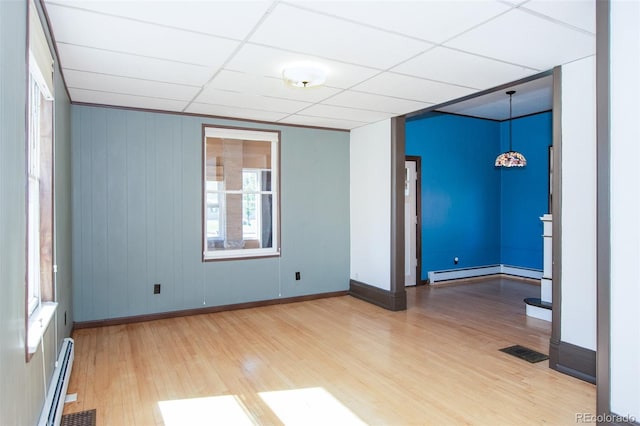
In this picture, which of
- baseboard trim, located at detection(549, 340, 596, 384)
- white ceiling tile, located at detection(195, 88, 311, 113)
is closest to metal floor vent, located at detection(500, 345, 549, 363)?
baseboard trim, located at detection(549, 340, 596, 384)

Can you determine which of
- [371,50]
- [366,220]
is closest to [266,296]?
[366,220]

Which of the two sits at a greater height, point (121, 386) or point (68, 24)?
point (68, 24)

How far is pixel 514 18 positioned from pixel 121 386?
372 cm

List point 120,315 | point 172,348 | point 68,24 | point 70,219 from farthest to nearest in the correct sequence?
point 120,315 → point 70,219 → point 172,348 → point 68,24

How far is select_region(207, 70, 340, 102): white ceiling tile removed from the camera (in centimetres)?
362

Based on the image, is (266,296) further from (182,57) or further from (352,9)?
(352,9)

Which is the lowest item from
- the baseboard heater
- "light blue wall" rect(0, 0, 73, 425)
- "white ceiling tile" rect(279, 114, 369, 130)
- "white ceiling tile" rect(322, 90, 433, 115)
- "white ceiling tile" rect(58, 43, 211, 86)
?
the baseboard heater

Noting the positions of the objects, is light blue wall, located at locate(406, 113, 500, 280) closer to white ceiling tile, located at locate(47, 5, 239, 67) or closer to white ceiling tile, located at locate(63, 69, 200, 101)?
white ceiling tile, located at locate(63, 69, 200, 101)

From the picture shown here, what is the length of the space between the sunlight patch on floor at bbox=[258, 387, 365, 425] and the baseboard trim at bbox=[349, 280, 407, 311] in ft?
7.95

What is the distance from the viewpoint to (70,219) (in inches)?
165

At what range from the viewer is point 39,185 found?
272 cm

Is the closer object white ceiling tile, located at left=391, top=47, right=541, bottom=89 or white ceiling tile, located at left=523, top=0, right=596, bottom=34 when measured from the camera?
white ceiling tile, located at left=523, top=0, right=596, bottom=34

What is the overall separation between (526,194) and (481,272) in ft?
5.41

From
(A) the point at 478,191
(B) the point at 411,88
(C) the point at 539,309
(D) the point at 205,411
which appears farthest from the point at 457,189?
(D) the point at 205,411
